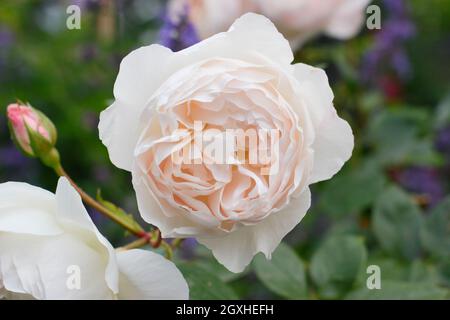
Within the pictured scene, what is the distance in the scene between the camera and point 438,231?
771 millimetres

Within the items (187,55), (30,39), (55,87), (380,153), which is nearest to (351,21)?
(380,153)

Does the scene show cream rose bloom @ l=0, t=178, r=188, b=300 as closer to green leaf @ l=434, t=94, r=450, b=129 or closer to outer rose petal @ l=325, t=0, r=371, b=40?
outer rose petal @ l=325, t=0, r=371, b=40

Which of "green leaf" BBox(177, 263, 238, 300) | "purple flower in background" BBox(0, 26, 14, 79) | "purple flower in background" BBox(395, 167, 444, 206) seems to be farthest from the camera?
"purple flower in background" BBox(0, 26, 14, 79)

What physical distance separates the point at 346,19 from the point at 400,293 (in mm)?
381

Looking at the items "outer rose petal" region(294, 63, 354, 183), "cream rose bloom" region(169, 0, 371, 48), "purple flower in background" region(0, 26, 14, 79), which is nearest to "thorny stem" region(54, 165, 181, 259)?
"outer rose petal" region(294, 63, 354, 183)

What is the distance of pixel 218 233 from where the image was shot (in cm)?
44

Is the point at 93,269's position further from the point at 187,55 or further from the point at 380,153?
the point at 380,153

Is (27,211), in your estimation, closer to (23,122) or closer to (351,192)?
(23,122)

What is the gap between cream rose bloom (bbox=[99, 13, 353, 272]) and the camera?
434 millimetres

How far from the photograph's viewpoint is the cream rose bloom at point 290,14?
742 mm

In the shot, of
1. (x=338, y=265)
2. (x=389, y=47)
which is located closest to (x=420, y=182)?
(x=389, y=47)

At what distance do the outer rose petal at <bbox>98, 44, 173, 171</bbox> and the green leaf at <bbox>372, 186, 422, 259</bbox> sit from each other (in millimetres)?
395

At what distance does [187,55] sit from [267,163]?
85mm

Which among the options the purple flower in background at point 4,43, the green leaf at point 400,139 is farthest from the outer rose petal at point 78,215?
the purple flower in background at point 4,43
